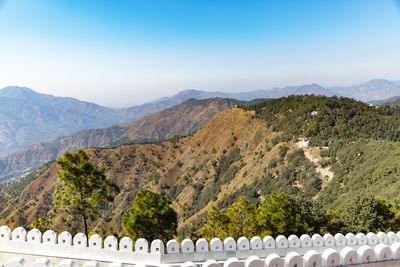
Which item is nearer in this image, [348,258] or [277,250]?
[348,258]

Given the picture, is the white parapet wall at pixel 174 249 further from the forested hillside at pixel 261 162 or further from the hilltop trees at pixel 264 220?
the forested hillside at pixel 261 162

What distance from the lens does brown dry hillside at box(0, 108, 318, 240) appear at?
6244cm

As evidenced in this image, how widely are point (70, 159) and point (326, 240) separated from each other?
604 inches

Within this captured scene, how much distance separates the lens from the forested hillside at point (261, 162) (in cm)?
4075

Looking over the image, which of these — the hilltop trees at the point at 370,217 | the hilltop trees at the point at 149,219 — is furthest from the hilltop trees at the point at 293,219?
the hilltop trees at the point at 149,219

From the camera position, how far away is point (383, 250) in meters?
11.2

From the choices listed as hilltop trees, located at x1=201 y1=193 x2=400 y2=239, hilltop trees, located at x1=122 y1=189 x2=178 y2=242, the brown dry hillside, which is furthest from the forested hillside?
hilltop trees, located at x1=122 y1=189 x2=178 y2=242

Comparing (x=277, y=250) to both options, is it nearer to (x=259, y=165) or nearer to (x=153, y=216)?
(x=153, y=216)

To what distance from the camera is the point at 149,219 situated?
17000 mm

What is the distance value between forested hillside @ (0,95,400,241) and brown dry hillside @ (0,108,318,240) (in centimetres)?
32

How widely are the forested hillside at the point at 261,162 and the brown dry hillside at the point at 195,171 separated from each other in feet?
1.07

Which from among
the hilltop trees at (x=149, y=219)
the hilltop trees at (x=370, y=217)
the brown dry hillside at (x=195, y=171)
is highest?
the hilltop trees at (x=149, y=219)

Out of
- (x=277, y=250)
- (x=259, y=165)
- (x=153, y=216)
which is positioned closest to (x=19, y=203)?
(x=259, y=165)

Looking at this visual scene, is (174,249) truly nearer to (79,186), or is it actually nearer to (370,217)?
(79,186)
